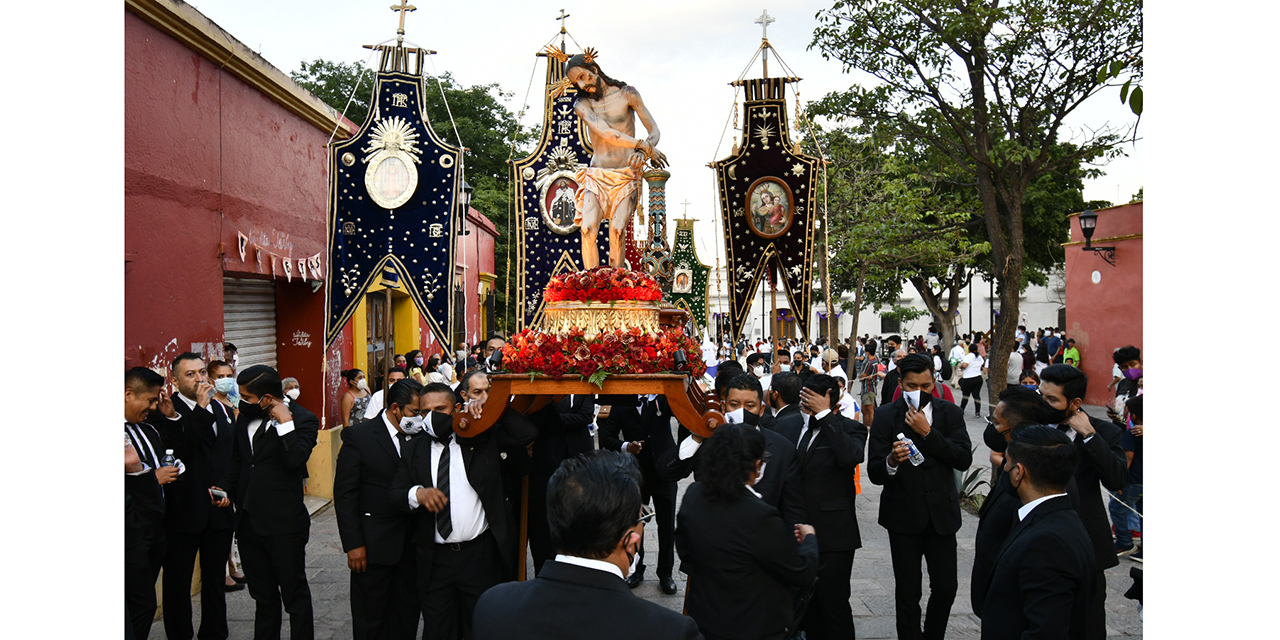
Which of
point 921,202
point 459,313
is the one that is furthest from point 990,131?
point 459,313

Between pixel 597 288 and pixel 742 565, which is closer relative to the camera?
pixel 742 565

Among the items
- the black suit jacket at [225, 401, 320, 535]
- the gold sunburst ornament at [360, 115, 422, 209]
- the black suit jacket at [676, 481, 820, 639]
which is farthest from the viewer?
the gold sunburst ornament at [360, 115, 422, 209]

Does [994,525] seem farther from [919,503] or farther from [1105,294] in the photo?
[1105,294]

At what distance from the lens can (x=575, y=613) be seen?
228 centimetres

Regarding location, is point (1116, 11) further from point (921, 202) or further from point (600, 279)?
point (921, 202)

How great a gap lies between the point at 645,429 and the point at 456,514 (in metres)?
2.41

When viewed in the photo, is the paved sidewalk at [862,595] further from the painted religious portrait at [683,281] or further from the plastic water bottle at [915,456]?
the painted religious portrait at [683,281]

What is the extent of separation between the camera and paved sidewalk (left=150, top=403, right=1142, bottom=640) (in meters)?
5.82

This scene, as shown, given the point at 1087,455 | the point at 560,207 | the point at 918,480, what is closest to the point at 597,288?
the point at 918,480

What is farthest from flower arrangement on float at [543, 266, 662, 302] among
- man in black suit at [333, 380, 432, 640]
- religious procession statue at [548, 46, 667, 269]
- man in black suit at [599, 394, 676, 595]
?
man in black suit at [599, 394, 676, 595]

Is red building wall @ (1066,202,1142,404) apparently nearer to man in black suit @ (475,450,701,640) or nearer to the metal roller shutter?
the metal roller shutter

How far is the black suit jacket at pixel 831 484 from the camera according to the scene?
4793mm

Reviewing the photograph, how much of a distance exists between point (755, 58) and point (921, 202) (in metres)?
11.6

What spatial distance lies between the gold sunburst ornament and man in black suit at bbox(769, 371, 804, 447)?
14.2 ft
